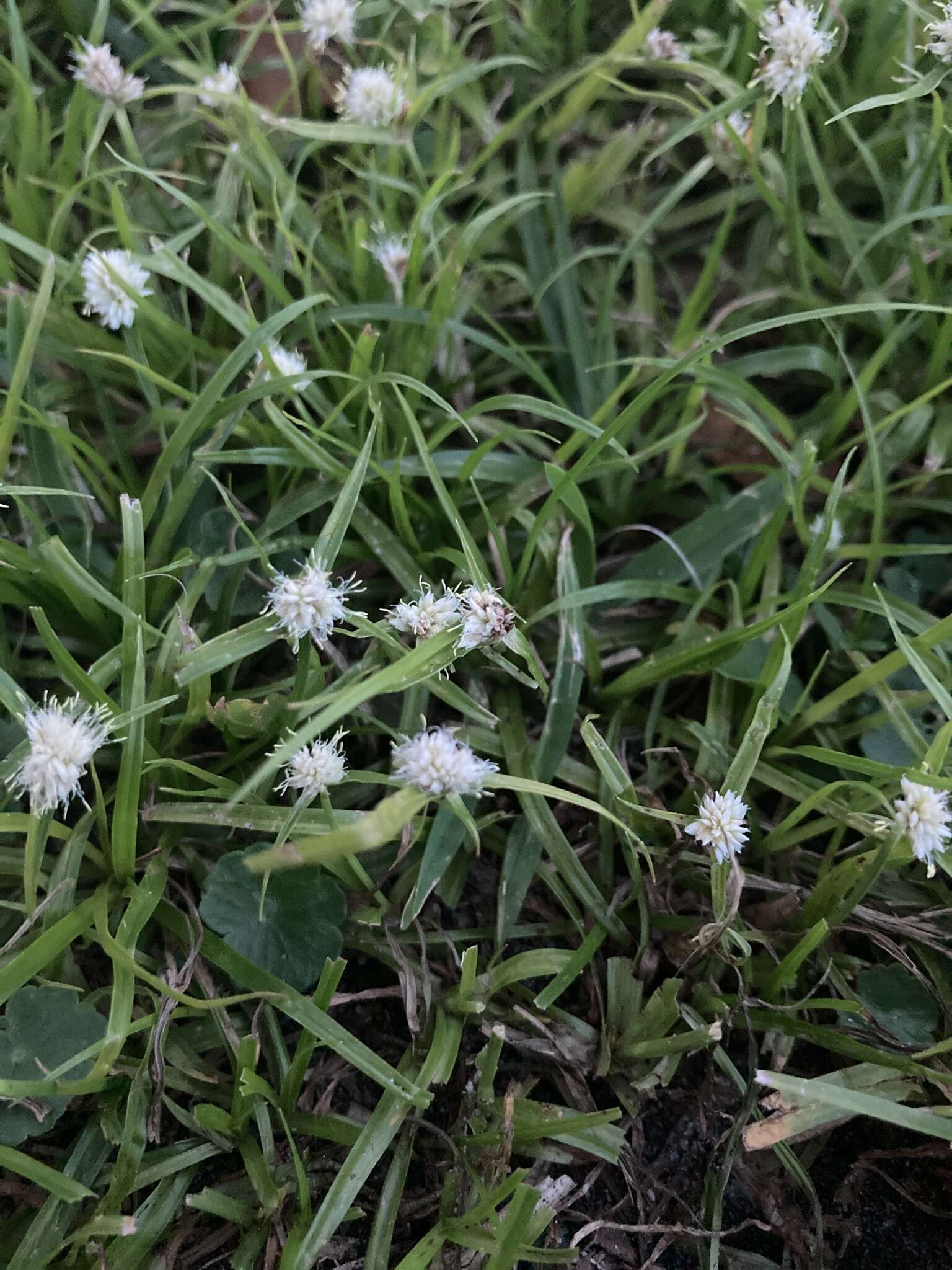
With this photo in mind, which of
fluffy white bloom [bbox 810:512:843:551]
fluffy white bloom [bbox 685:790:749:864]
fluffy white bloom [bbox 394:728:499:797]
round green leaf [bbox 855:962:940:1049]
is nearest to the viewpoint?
fluffy white bloom [bbox 394:728:499:797]

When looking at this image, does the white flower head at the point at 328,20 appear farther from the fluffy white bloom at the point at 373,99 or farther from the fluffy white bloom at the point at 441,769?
the fluffy white bloom at the point at 441,769

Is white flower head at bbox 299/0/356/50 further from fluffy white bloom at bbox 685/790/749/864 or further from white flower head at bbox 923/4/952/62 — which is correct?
fluffy white bloom at bbox 685/790/749/864

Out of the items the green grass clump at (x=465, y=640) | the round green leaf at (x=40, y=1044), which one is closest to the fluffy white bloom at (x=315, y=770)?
the green grass clump at (x=465, y=640)

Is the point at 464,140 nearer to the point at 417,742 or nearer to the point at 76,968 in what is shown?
the point at 417,742

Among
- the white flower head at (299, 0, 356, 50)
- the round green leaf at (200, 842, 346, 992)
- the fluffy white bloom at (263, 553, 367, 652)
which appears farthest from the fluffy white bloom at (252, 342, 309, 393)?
the round green leaf at (200, 842, 346, 992)

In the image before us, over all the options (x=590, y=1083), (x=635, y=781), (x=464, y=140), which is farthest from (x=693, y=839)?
(x=464, y=140)

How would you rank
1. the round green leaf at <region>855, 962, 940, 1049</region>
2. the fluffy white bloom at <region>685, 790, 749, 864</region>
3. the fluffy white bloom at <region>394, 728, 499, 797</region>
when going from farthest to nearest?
the round green leaf at <region>855, 962, 940, 1049</region> → the fluffy white bloom at <region>685, 790, 749, 864</region> → the fluffy white bloom at <region>394, 728, 499, 797</region>

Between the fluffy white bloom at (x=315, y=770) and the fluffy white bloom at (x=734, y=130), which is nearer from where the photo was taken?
the fluffy white bloom at (x=315, y=770)
